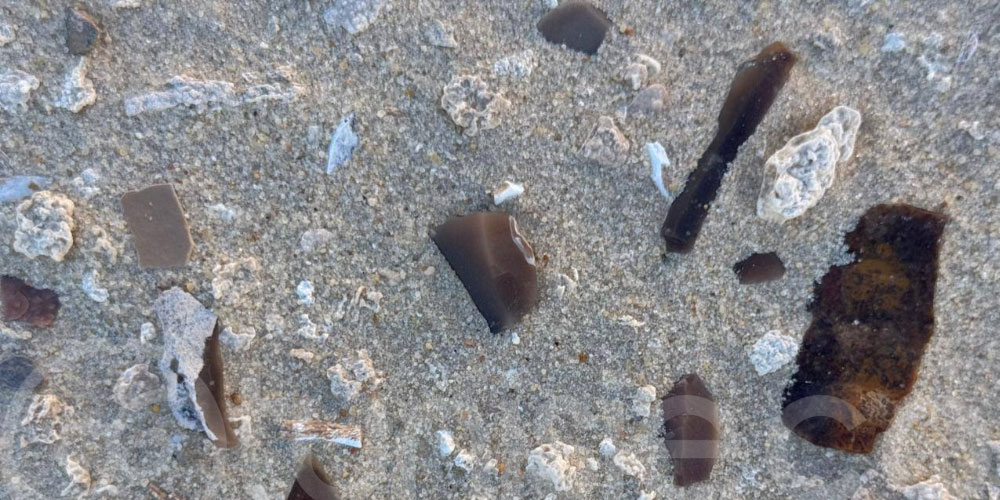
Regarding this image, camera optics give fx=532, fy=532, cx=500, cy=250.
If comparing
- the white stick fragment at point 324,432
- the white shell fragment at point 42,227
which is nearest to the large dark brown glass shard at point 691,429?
the white stick fragment at point 324,432

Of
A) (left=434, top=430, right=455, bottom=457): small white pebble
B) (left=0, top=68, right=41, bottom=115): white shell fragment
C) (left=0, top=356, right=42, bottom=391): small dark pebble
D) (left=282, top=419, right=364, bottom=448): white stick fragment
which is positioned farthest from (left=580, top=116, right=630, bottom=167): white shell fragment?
(left=0, top=356, right=42, bottom=391): small dark pebble

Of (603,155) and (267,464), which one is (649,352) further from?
(267,464)

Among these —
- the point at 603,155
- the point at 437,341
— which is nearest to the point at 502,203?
the point at 603,155

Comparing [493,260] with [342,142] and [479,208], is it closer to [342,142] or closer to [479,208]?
[479,208]

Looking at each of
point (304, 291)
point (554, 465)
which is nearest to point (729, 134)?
point (554, 465)

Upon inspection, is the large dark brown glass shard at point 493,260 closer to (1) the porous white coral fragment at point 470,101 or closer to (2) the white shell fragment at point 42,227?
(1) the porous white coral fragment at point 470,101
